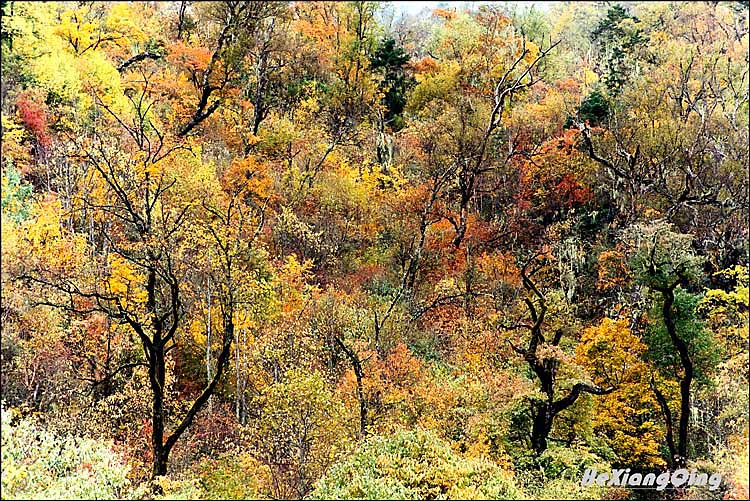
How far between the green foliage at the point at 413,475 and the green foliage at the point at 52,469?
4.24 meters

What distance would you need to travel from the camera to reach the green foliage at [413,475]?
13117 millimetres

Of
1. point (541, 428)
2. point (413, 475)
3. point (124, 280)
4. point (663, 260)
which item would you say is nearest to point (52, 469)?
point (124, 280)

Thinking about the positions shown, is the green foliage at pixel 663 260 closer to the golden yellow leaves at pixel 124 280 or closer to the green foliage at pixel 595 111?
the green foliage at pixel 595 111

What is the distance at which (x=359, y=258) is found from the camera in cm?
2831

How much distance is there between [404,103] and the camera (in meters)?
37.1

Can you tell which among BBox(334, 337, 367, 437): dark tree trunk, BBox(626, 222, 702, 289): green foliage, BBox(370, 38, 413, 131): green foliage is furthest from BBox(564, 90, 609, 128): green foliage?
BBox(334, 337, 367, 437): dark tree trunk

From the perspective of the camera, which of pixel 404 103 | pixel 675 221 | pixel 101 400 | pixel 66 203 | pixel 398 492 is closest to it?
pixel 398 492

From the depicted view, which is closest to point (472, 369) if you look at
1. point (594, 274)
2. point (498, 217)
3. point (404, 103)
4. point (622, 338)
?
point (622, 338)

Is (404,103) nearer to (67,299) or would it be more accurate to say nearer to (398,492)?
(67,299)

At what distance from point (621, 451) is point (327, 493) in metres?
11.1

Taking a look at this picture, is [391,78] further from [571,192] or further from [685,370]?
[685,370]

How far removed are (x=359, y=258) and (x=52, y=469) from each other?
16399 mm

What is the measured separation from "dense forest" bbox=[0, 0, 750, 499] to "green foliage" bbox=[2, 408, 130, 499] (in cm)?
9

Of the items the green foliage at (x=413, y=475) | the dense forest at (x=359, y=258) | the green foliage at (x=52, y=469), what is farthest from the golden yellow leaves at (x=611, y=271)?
the green foliage at (x=52, y=469)
